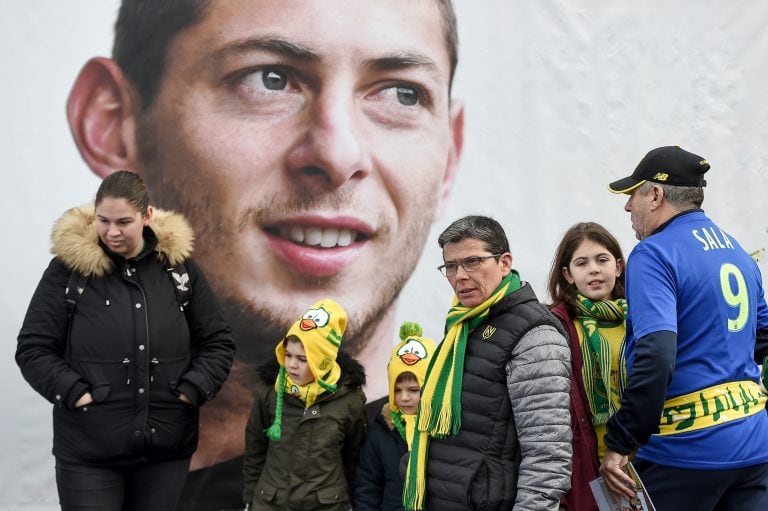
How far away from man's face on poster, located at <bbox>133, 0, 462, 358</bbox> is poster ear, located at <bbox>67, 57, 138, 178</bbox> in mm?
103

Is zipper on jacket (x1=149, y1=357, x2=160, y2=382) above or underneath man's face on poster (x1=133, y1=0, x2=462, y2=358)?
underneath

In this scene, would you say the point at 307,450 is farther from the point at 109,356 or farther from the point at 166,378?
the point at 109,356

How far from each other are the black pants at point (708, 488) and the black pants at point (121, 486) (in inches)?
60.6

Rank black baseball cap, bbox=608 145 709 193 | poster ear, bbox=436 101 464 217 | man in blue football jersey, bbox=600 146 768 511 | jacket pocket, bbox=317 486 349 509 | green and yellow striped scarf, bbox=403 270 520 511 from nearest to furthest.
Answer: green and yellow striped scarf, bbox=403 270 520 511
man in blue football jersey, bbox=600 146 768 511
black baseball cap, bbox=608 145 709 193
jacket pocket, bbox=317 486 349 509
poster ear, bbox=436 101 464 217

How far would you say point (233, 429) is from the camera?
3963 millimetres

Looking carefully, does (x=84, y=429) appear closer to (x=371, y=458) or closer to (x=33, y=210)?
(x=371, y=458)

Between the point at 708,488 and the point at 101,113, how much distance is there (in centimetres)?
295

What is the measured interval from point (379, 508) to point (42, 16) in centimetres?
262

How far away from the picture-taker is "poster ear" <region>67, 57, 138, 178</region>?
12.5 feet

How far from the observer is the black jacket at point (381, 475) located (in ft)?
9.98

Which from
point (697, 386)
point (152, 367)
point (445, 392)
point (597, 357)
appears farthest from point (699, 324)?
point (152, 367)

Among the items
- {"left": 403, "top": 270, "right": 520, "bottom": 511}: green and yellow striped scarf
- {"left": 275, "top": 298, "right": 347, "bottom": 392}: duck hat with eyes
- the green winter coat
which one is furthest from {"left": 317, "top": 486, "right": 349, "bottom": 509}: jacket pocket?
{"left": 403, "top": 270, "right": 520, "bottom": 511}: green and yellow striped scarf

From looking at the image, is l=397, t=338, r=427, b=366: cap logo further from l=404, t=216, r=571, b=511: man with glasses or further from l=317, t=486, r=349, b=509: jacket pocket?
l=404, t=216, r=571, b=511: man with glasses

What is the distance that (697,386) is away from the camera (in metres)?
2.40
